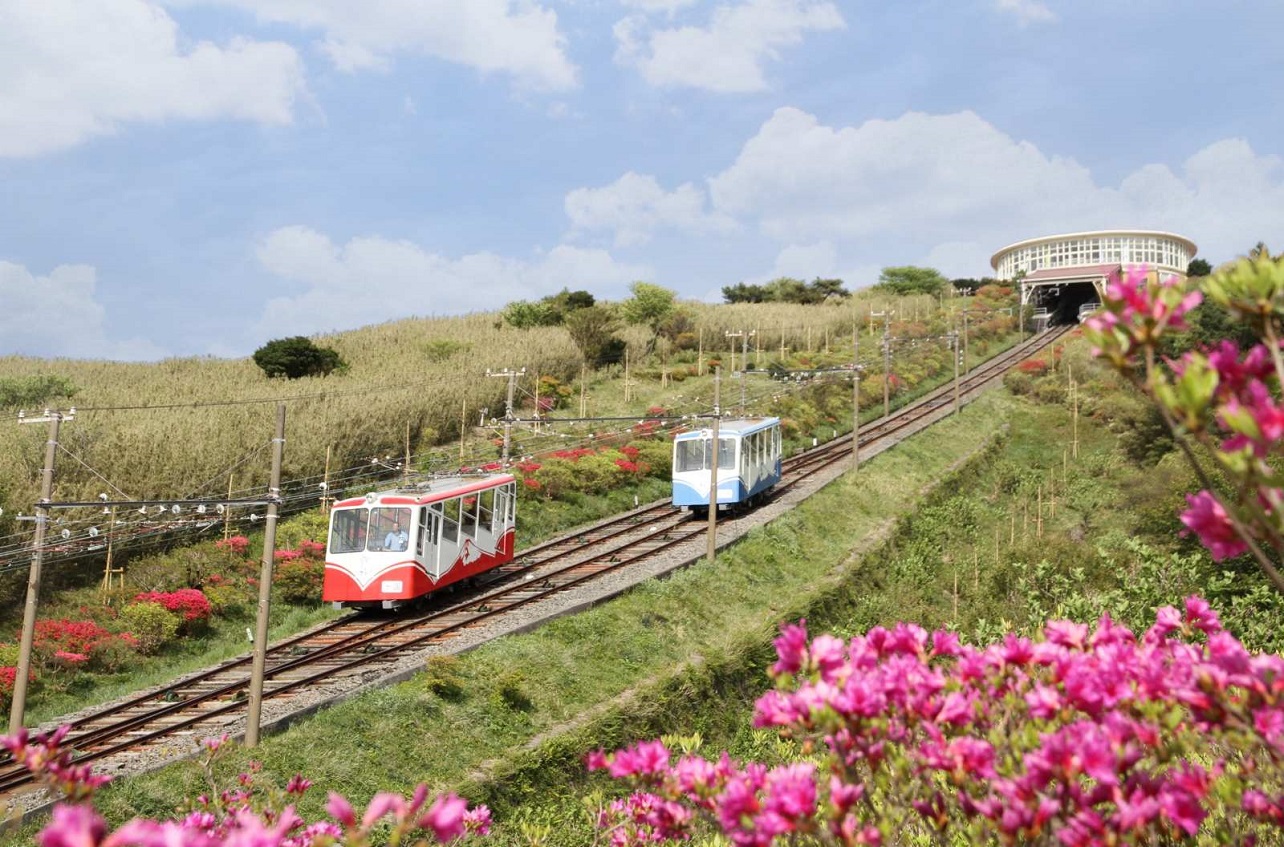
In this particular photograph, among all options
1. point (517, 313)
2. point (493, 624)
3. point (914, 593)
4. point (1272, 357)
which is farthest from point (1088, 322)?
point (517, 313)

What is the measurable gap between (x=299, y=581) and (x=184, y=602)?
9.02 feet

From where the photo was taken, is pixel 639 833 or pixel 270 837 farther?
pixel 639 833

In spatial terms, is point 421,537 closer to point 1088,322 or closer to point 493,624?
point 493,624

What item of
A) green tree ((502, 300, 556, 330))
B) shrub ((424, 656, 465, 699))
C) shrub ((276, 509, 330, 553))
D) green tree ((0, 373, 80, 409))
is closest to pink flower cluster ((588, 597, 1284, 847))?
shrub ((424, 656, 465, 699))

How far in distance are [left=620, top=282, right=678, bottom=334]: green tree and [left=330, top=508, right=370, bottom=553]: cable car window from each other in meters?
42.9

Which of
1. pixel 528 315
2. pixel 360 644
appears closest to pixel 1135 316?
pixel 360 644

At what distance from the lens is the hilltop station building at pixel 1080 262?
251ft

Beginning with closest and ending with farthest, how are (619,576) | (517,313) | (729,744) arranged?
(729,744), (619,576), (517,313)

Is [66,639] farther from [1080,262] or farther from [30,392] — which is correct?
[1080,262]

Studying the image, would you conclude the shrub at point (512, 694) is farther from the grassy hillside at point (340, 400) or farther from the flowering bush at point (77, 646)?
the grassy hillside at point (340, 400)

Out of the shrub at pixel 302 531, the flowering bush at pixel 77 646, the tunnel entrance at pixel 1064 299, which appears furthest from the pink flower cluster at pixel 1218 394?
the tunnel entrance at pixel 1064 299

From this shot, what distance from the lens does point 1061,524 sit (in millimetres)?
29094

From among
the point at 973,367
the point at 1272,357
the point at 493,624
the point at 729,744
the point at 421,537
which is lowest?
the point at 729,744

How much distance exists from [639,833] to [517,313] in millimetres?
55025
